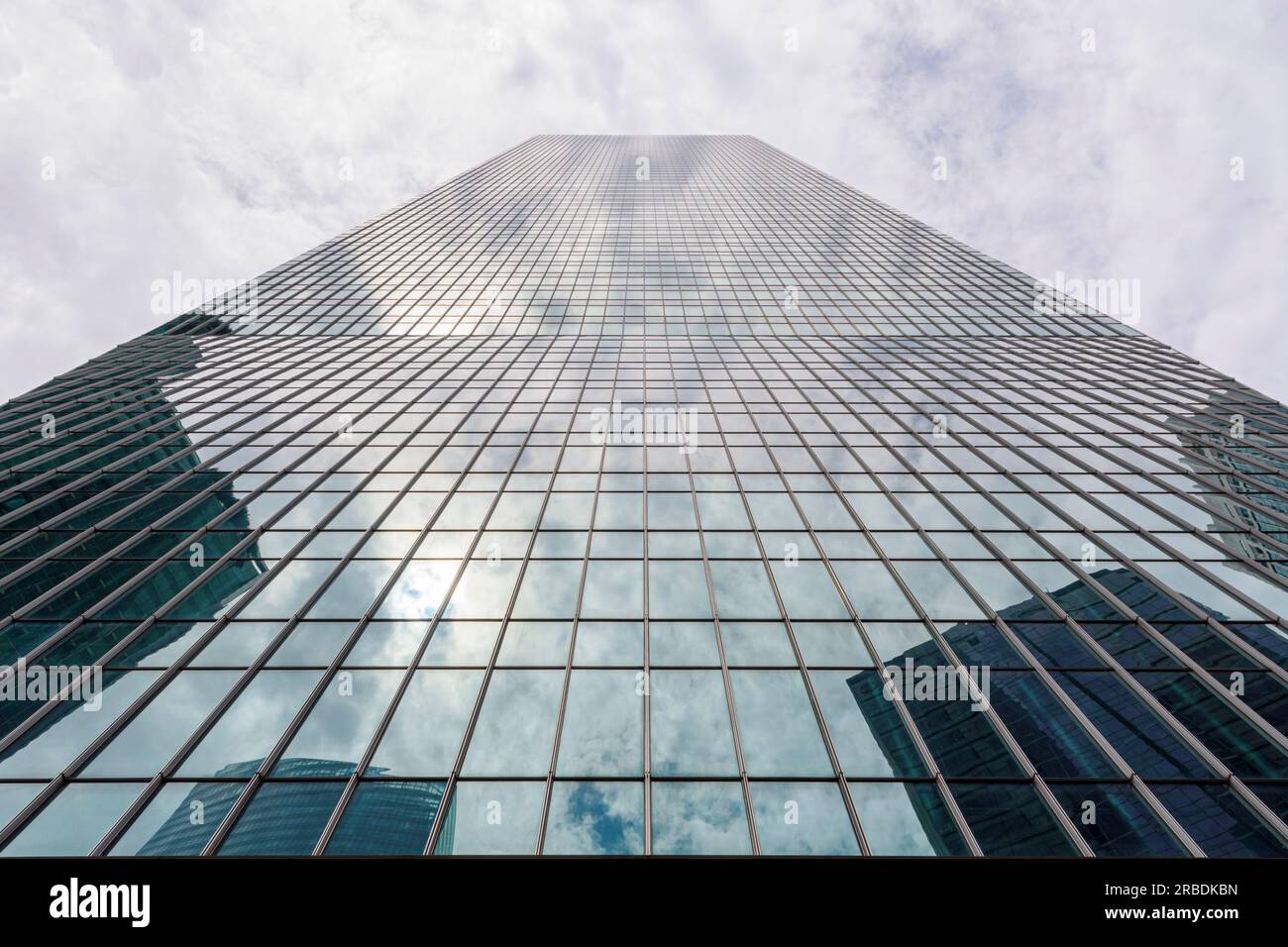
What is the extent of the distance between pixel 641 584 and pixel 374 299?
36.9 meters

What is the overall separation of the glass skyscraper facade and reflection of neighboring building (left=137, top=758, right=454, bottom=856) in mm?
52

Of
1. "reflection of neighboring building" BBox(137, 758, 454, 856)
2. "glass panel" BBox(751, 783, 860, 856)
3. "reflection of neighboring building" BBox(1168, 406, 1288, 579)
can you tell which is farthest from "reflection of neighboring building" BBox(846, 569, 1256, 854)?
"reflection of neighboring building" BBox(137, 758, 454, 856)

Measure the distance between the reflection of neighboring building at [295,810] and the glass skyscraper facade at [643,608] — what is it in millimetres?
52

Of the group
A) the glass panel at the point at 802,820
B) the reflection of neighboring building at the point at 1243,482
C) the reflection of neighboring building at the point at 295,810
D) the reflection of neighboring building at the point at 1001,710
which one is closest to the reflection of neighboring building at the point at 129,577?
the reflection of neighboring building at the point at 295,810

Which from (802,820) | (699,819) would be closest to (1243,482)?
(802,820)

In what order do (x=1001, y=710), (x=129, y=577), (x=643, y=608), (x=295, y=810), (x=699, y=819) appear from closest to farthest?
(x=699, y=819) → (x=295, y=810) → (x=1001, y=710) → (x=643, y=608) → (x=129, y=577)

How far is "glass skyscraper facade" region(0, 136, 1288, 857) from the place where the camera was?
1027 centimetres

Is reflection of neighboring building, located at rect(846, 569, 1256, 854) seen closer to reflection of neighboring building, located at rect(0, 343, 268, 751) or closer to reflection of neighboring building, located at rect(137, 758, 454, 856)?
reflection of neighboring building, located at rect(137, 758, 454, 856)

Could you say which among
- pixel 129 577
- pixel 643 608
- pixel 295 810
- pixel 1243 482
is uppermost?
pixel 1243 482

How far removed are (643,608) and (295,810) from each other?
24.0 ft

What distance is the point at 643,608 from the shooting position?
14945 mm

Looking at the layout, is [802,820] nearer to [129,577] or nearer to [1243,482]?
[129,577]

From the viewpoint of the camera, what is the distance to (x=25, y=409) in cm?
2695
